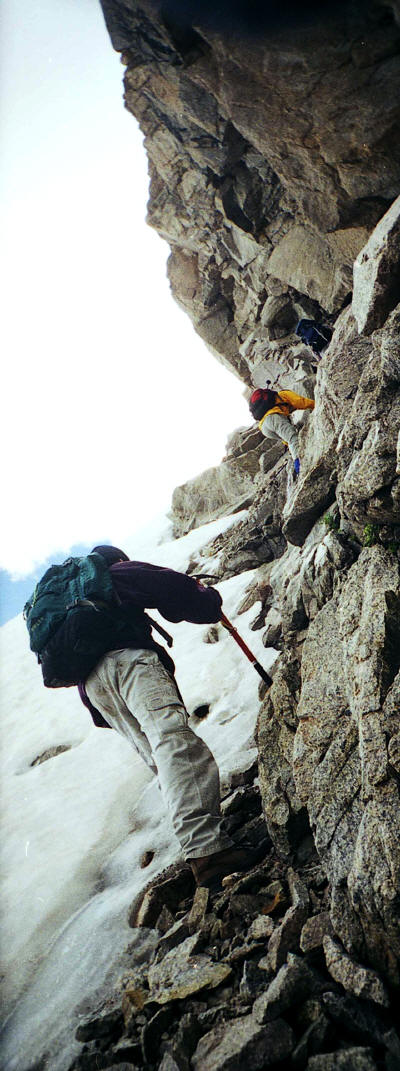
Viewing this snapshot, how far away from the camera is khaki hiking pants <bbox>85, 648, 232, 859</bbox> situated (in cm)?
427

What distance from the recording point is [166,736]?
4586 millimetres

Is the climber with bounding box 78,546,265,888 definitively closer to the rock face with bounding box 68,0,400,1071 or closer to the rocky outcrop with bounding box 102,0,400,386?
the rock face with bounding box 68,0,400,1071

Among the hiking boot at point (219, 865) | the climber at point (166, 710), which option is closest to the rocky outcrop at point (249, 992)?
the hiking boot at point (219, 865)

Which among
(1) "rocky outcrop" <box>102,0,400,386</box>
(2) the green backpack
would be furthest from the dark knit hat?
(1) "rocky outcrop" <box>102,0,400,386</box>

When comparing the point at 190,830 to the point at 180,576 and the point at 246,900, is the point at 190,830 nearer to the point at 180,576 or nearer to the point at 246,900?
the point at 246,900

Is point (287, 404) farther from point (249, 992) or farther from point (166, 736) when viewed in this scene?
point (249, 992)

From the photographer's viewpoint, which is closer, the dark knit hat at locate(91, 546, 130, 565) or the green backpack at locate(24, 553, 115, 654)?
the green backpack at locate(24, 553, 115, 654)

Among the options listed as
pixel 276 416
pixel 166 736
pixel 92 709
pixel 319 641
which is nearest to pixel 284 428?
pixel 276 416

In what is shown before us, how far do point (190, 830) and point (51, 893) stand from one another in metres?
2.61

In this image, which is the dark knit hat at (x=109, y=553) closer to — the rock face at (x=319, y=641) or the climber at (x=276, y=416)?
the rock face at (x=319, y=641)

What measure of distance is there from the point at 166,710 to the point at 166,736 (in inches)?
10.0

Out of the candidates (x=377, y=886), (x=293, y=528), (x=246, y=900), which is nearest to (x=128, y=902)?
(x=246, y=900)

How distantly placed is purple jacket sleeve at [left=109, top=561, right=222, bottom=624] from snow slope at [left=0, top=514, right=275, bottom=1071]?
2.30 metres

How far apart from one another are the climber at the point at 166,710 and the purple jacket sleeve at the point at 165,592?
1cm
